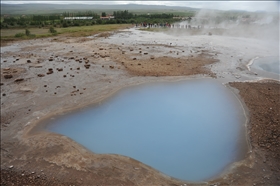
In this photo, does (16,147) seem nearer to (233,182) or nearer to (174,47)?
(233,182)

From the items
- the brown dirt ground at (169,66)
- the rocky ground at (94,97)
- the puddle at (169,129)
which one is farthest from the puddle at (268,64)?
the puddle at (169,129)

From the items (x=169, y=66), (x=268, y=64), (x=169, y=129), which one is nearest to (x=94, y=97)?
(x=169, y=129)

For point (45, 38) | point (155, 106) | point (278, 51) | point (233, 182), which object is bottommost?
point (233, 182)

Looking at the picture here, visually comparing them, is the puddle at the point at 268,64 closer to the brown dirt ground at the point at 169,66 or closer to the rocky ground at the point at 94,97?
the rocky ground at the point at 94,97

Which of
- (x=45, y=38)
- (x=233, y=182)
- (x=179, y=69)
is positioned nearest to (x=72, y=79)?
(x=179, y=69)

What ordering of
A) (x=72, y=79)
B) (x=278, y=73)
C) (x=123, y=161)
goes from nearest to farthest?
(x=123, y=161) < (x=72, y=79) < (x=278, y=73)

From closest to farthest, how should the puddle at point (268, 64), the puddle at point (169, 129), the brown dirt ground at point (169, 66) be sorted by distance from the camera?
1. the puddle at point (169, 129)
2. the brown dirt ground at point (169, 66)
3. the puddle at point (268, 64)
